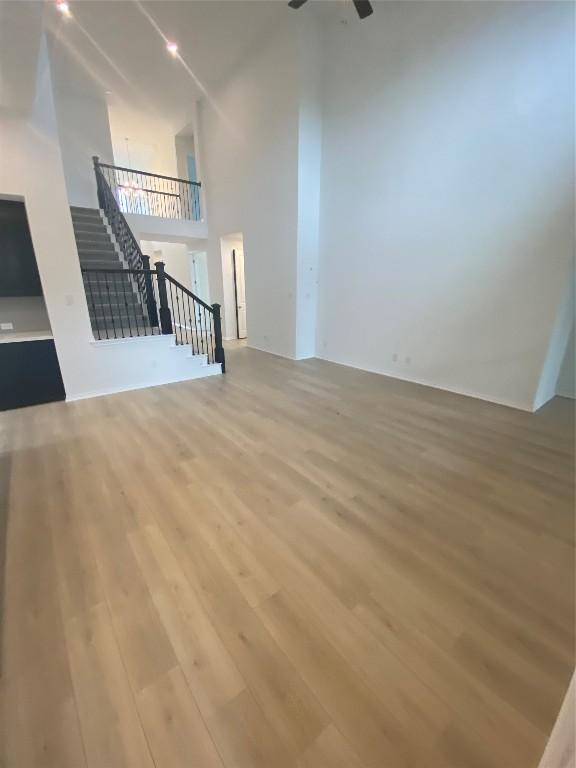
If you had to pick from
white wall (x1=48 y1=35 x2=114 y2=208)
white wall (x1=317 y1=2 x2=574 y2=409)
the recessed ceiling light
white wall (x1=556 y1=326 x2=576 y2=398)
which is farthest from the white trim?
white wall (x1=48 y1=35 x2=114 y2=208)

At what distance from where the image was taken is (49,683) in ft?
4.19

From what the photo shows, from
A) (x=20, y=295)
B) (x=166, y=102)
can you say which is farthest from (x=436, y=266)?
(x=166, y=102)

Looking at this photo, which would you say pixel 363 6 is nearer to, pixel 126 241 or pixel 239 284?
pixel 126 241

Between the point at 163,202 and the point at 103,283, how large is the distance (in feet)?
13.9

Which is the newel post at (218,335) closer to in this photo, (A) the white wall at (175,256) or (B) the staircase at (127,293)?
(B) the staircase at (127,293)

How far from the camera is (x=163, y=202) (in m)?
8.74

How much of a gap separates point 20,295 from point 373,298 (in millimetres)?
5057

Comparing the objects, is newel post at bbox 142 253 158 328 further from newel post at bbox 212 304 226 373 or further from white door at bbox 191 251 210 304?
white door at bbox 191 251 210 304

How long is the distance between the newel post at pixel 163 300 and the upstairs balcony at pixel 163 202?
10.8 ft

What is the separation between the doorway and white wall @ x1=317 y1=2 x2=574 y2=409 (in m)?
3.12

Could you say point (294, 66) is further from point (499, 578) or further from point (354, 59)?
point (499, 578)

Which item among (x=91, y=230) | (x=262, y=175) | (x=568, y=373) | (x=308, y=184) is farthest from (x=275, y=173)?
(x=568, y=373)

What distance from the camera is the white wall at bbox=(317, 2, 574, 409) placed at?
3.42 meters

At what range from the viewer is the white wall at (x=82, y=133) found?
734 centimetres
